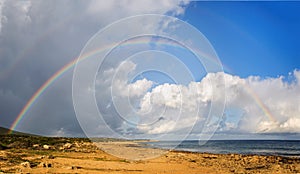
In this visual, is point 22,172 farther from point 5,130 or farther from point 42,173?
point 5,130

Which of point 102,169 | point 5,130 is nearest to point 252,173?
point 102,169

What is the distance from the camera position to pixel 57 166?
3375cm

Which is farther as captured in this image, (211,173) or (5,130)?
(5,130)

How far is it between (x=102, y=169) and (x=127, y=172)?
2867mm

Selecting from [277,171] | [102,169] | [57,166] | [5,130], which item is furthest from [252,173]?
[5,130]

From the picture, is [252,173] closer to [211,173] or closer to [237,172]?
[237,172]

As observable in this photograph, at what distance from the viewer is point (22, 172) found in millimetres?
28969

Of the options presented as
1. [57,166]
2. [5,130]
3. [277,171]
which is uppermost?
[5,130]

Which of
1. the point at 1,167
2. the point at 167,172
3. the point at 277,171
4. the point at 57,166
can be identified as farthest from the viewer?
the point at 277,171

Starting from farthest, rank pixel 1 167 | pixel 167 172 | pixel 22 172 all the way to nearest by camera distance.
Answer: pixel 167 172 < pixel 1 167 < pixel 22 172

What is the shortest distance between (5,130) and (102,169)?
186098 mm

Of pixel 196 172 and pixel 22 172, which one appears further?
pixel 196 172

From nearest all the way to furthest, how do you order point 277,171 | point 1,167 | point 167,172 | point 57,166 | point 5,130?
point 1,167, point 57,166, point 167,172, point 277,171, point 5,130

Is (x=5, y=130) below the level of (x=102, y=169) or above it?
above
